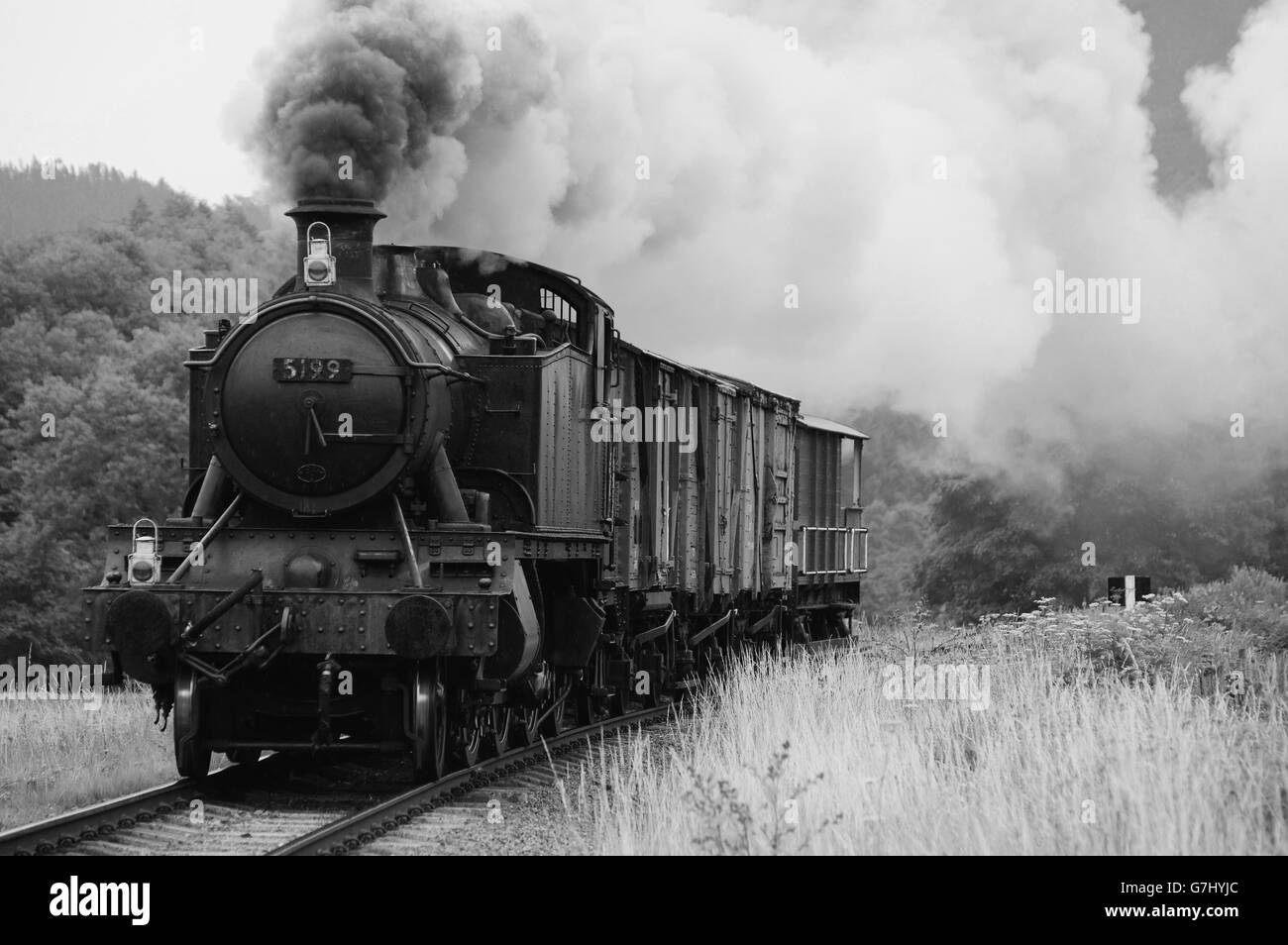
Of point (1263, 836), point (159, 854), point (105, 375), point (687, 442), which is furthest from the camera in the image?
point (105, 375)

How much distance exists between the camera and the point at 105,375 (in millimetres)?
37000

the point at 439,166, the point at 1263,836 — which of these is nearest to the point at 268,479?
the point at 439,166

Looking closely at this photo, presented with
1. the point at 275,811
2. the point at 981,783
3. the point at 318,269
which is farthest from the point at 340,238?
the point at 981,783

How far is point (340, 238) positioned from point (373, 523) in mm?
1752

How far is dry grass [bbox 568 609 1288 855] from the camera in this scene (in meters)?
6.37

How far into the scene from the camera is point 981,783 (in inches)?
295

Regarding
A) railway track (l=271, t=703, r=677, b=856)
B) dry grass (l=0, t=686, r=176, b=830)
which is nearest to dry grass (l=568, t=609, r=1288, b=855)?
railway track (l=271, t=703, r=677, b=856)

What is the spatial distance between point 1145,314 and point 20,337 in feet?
94.5

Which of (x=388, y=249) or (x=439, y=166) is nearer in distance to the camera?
(x=388, y=249)

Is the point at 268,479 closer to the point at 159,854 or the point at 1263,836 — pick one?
the point at 159,854

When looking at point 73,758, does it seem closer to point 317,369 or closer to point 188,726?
point 188,726

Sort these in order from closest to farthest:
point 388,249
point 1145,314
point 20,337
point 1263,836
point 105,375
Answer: point 1263,836 < point 388,249 < point 1145,314 < point 105,375 < point 20,337

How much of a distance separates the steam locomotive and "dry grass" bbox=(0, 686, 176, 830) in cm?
74

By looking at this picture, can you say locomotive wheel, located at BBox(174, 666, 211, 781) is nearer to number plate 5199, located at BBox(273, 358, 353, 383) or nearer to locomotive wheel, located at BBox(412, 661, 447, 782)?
locomotive wheel, located at BBox(412, 661, 447, 782)
